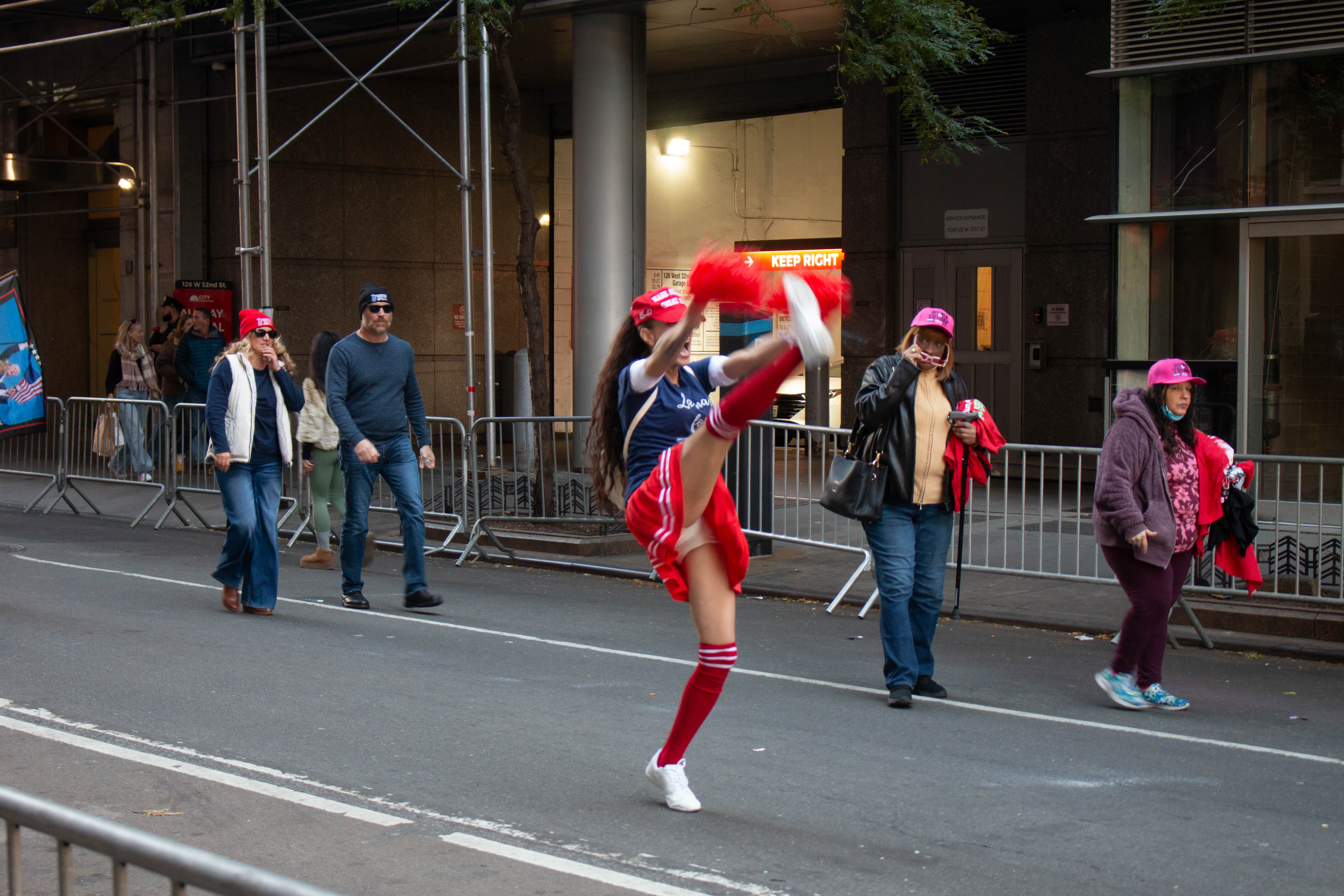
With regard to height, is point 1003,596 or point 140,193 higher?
point 140,193

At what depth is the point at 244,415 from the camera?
29.3 ft

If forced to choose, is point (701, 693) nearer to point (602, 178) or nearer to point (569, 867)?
point (569, 867)

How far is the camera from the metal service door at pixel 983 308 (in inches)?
687

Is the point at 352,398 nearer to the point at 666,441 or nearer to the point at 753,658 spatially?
the point at 753,658

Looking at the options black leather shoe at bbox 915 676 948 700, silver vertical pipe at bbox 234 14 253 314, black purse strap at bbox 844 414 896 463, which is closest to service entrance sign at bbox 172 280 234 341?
silver vertical pipe at bbox 234 14 253 314

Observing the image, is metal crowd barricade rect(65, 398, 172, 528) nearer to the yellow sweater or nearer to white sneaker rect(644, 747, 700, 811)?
the yellow sweater

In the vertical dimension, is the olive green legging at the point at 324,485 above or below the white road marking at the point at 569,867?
above

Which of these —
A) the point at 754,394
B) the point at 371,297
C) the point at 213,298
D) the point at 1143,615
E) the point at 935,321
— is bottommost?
the point at 1143,615

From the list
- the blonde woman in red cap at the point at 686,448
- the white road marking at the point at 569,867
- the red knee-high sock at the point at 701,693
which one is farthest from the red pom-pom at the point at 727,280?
the white road marking at the point at 569,867

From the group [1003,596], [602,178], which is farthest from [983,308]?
[1003,596]

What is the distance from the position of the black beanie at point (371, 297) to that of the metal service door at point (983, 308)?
9.92 metres

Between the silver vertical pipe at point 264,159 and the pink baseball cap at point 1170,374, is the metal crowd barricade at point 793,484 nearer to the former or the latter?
the pink baseball cap at point 1170,374

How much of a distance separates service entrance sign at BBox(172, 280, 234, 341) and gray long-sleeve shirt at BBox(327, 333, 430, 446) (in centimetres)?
1228

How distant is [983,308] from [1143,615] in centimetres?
1140
